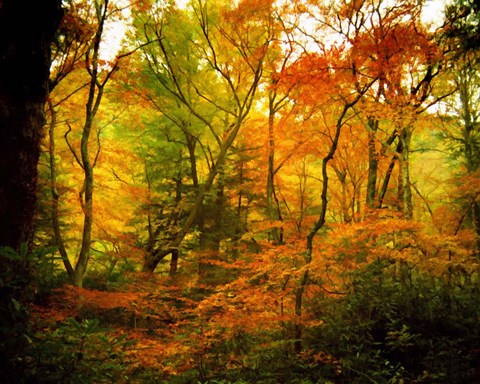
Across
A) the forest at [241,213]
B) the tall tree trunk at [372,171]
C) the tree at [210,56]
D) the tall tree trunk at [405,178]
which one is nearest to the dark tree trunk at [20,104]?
the forest at [241,213]

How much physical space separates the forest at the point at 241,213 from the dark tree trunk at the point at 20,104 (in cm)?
1

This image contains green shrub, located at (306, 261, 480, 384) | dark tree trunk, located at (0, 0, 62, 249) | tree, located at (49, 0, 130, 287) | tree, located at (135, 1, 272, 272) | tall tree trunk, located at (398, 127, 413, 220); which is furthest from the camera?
tree, located at (135, 1, 272, 272)

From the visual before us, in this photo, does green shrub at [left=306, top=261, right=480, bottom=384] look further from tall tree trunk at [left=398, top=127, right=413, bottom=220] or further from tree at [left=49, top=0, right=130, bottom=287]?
tree at [left=49, top=0, right=130, bottom=287]

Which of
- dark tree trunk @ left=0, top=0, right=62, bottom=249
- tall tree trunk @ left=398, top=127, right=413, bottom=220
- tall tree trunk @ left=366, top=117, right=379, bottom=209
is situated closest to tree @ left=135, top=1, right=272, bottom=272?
tall tree trunk @ left=366, top=117, right=379, bottom=209

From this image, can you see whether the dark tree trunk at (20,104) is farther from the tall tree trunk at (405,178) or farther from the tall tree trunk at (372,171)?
the tall tree trunk at (372,171)

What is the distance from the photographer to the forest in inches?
114

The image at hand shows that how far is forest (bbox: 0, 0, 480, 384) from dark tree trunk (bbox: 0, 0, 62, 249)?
0.01 metres

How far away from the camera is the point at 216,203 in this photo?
50.3ft

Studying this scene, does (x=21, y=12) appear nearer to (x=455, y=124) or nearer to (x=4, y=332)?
(x=4, y=332)

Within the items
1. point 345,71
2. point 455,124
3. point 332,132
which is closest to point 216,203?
point 332,132

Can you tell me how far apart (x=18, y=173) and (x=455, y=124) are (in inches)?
621

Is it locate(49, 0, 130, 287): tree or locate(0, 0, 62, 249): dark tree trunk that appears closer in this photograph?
locate(0, 0, 62, 249): dark tree trunk

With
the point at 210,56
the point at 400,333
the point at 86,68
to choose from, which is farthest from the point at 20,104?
the point at 210,56

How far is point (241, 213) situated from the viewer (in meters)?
17.0
